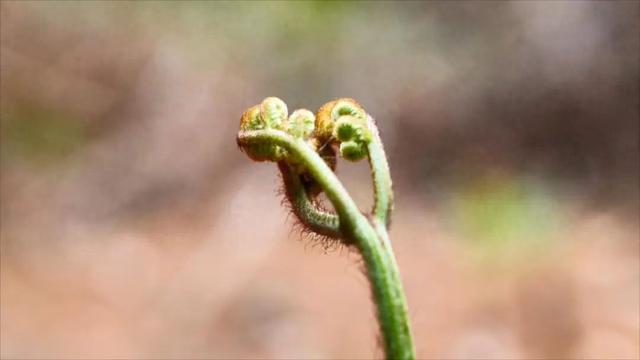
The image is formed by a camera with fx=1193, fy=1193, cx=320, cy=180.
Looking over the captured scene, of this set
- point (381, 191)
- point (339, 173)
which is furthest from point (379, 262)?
point (339, 173)

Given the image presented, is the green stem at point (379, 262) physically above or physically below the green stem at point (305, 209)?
below

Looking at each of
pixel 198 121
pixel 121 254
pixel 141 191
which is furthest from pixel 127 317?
pixel 198 121

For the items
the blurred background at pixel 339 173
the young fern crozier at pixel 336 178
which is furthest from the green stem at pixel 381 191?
the blurred background at pixel 339 173

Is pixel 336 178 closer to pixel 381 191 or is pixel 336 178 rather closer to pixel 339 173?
pixel 381 191

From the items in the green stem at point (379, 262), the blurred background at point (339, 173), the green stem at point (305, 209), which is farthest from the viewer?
the blurred background at point (339, 173)

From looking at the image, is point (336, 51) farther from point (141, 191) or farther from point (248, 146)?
point (248, 146)

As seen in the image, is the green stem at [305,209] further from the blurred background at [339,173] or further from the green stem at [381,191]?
the blurred background at [339,173]

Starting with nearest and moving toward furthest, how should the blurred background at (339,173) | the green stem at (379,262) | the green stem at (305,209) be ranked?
1. the green stem at (379,262)
2. the green stem at (305,209)
3. the blurred background at (339,173)
